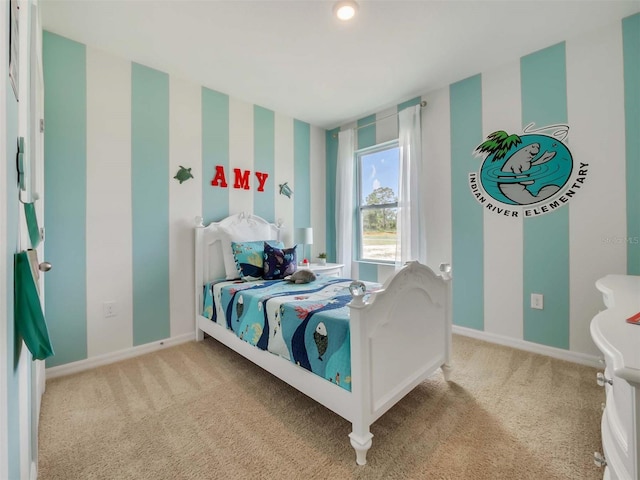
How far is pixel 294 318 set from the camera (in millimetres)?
1621

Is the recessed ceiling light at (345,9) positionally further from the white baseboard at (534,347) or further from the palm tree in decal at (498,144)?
the white baseboard at (534,347)

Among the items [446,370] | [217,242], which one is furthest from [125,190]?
[446,370]

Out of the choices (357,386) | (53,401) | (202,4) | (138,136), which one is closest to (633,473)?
(357,386)

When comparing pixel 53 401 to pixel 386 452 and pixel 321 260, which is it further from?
pixel 321 260

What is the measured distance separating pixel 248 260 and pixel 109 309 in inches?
45.2

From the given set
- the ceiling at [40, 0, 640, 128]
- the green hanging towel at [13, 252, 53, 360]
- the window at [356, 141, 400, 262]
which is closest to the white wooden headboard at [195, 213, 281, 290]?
the ceiling at [40, 0, 640, 128]

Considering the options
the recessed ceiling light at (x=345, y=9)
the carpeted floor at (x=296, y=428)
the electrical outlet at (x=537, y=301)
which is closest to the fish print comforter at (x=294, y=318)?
the carpeted floor at (x=296, y=428)

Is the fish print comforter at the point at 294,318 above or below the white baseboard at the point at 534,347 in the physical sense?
above

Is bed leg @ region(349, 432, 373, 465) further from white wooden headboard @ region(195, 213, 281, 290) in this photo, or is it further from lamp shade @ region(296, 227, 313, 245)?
lamp shade @ region(296, 227, 313, 245)

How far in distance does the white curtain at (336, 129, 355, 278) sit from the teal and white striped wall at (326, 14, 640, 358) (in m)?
0.99

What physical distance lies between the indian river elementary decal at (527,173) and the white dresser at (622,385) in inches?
56.7

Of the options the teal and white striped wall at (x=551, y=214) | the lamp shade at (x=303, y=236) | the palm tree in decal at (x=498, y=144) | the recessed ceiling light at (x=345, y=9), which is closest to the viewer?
the recessed ceiling light at (x=345, y=9)

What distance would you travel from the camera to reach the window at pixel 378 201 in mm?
3398

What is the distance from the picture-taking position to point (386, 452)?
4.33 feet
